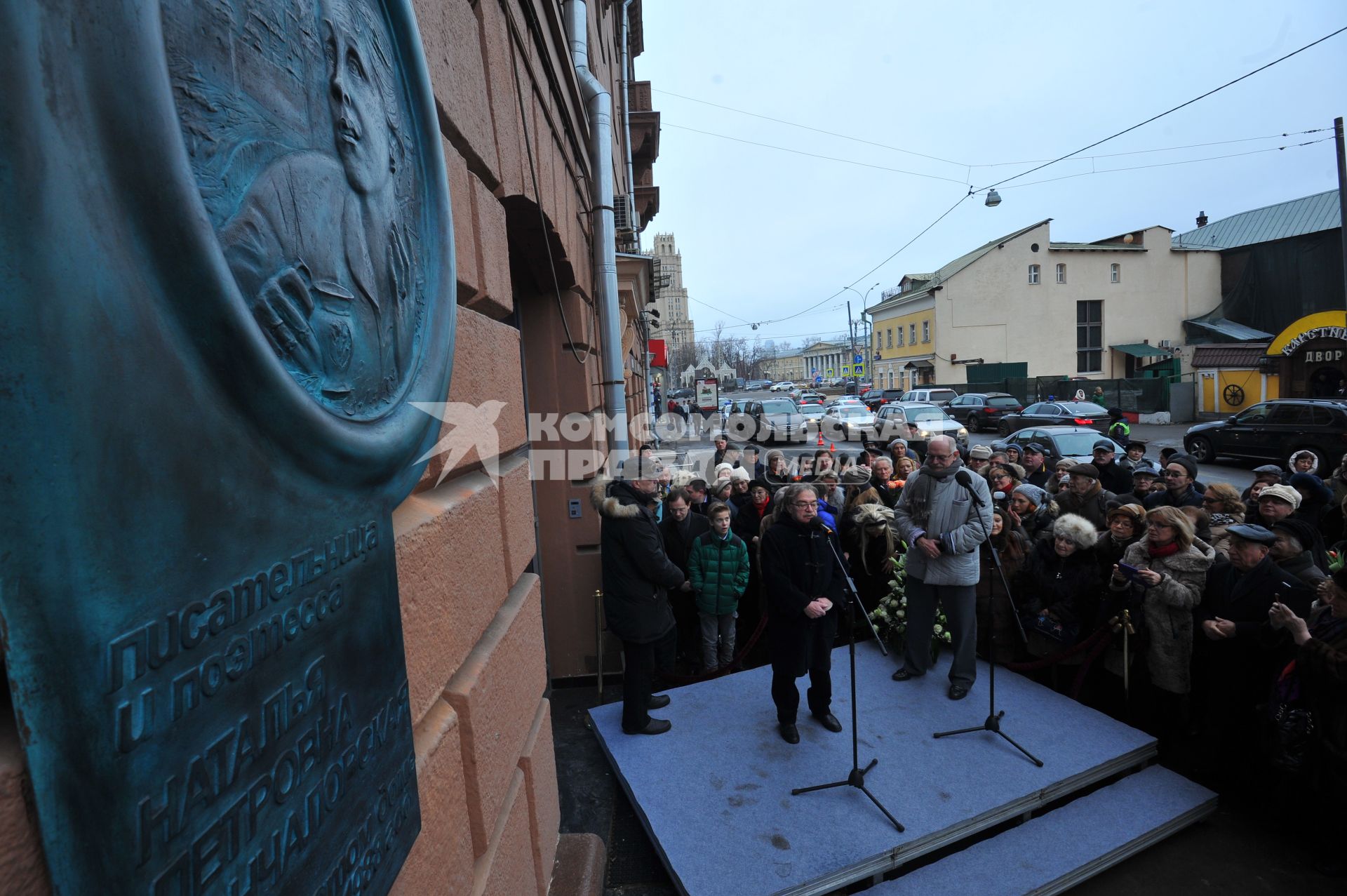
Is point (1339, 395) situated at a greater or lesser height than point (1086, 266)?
lesser

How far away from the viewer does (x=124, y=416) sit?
2.14 ft

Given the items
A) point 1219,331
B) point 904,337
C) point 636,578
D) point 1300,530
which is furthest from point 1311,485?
point 904,337

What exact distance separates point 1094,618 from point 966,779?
1.74m

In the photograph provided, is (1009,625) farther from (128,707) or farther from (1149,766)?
(128,707)

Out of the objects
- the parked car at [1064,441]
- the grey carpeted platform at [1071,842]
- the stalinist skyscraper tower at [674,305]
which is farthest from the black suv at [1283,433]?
the stalinist skyscraper tower at [674,305]

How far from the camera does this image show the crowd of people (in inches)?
153

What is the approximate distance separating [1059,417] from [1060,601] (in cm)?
1989

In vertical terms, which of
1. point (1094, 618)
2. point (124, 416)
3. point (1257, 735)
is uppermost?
point (124, 416)

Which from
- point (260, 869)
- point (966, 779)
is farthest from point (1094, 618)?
point (260, 869)

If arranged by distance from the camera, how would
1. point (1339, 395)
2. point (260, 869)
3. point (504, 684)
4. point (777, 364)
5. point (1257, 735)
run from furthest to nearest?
point (777, 364)
point (1339, 395)
point (1257, 735)
point (504, 684)
point (260, 869)

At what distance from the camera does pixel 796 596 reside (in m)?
4.34

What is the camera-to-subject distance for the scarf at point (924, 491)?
5.06 metres

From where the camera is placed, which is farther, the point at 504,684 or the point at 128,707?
the point at 504,684

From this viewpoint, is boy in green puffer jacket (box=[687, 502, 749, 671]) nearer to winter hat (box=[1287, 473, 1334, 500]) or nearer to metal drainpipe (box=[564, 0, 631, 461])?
metal drainpipe (box=[564, 0, 631, 461])
